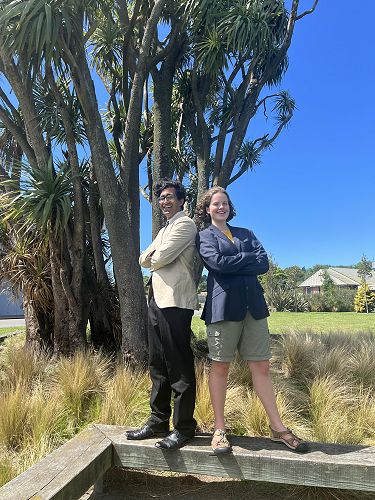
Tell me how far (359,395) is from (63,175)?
14.1 ft

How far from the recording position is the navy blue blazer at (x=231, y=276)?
258 cm

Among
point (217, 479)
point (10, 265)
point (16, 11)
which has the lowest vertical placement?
point (217, 479)

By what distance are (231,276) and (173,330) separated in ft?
1.68

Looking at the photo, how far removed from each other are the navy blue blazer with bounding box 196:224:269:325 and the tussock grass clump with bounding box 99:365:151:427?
151 centimetres

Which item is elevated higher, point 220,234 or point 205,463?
point 220,234

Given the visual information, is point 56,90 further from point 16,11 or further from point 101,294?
point 101,294

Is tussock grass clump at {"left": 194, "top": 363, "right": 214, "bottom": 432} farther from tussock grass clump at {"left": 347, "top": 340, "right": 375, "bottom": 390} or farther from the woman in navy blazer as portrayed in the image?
tussock grass clump at {"left": 347, "top": 340, "right": 375, "bottom": 390}

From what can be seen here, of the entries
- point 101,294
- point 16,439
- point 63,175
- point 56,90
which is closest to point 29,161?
point 63,175

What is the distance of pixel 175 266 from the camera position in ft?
9.07

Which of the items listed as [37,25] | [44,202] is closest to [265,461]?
[44,202]

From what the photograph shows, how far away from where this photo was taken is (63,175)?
537 cm

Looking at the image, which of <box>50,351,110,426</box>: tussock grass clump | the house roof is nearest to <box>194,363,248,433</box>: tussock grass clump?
<box>50,351,110,426</box>: tussock grass clump

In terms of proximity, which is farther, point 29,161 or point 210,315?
point 29,161

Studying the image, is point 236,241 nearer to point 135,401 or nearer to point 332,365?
point 135,401
